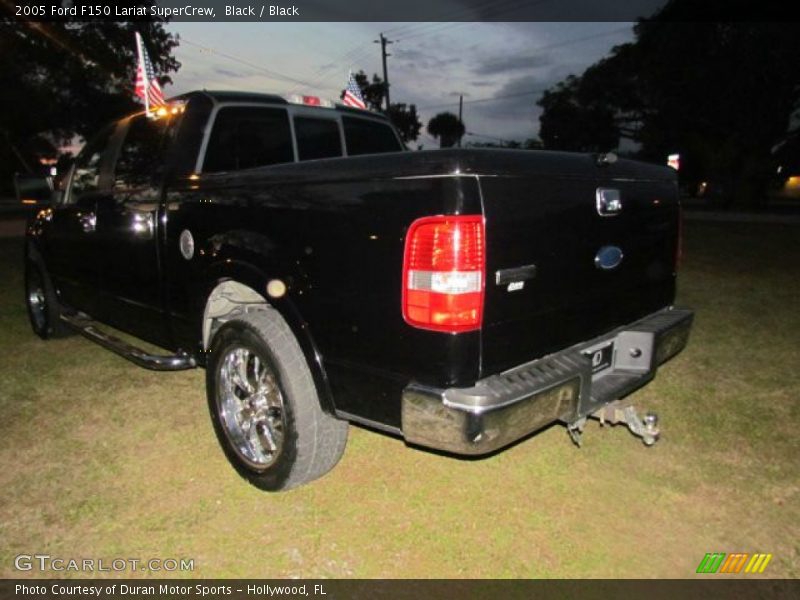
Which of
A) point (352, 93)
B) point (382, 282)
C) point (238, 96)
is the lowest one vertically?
point (382, 282)

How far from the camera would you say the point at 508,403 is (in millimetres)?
2041

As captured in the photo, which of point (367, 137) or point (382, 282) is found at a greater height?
point (367, 137)

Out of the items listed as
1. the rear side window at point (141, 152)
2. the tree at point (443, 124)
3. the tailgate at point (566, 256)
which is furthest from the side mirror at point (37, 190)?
the tree at point (443, 124)

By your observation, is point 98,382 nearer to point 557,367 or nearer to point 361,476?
point 361,476

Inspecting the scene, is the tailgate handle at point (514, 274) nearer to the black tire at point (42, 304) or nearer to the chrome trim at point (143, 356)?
the chrome trim at point (143, 356)

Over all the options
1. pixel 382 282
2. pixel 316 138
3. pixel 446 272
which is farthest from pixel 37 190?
pixel 446 272

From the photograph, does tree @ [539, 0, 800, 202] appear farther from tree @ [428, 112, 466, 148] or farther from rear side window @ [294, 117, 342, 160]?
tree @ [428, 112, 466, 148]

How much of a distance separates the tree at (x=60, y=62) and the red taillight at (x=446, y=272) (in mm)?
26551

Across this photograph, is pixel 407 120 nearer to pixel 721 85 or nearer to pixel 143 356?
pixel 721 85

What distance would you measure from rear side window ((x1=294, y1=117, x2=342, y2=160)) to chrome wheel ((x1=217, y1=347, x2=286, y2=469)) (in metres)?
1.70

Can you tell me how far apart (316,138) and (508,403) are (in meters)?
2.74

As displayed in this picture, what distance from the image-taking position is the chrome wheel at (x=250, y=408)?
2773 mm

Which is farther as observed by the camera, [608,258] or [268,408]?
[268,408]

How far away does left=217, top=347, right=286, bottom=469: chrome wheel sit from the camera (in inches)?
109
